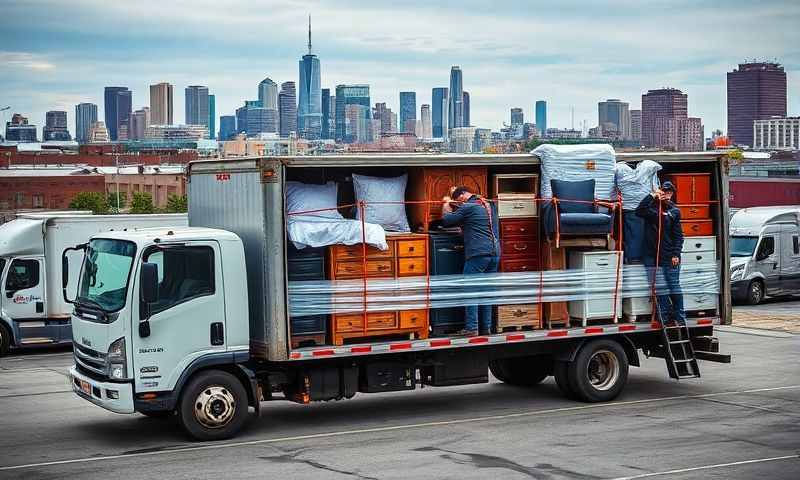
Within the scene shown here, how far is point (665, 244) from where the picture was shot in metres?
17.1

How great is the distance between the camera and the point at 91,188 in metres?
119

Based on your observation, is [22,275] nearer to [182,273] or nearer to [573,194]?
[182,273]

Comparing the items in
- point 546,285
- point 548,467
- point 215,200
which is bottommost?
point 548,467

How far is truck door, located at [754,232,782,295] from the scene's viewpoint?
33562 mm

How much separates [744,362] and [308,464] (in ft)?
36.5

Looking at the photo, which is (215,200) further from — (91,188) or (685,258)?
(91,188)

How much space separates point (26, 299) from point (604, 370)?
45.1 ft

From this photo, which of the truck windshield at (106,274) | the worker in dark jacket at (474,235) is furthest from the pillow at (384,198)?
the truck windshield at (106,274)

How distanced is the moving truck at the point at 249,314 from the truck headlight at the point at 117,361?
0.04ft

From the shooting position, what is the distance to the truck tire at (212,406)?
46.0ft

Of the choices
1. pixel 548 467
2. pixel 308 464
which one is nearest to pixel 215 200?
pixel 308 464

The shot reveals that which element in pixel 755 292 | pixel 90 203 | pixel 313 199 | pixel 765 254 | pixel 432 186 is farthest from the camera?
pixel 90 203

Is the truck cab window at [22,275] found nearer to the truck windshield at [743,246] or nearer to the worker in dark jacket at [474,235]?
the worker in dark jacket at [474,235]

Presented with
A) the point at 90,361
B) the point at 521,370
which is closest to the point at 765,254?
the point at 521,370
